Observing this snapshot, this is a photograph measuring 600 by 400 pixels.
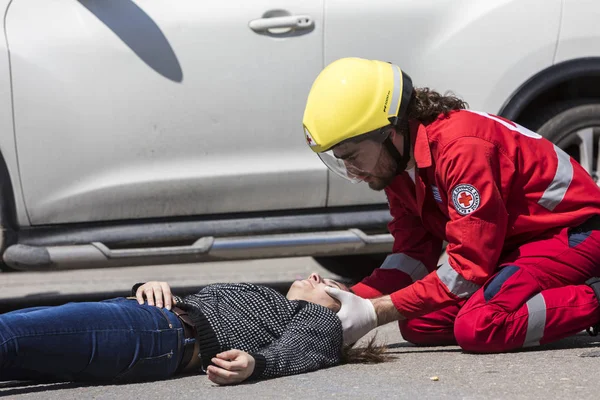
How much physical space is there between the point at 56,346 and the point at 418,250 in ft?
5.72

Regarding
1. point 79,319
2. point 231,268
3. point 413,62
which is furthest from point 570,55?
point 231,268

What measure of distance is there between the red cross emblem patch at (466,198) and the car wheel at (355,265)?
2.53 metres

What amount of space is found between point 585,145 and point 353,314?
80.4 inches

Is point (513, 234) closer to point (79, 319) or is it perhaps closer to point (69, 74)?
point (79, 319)

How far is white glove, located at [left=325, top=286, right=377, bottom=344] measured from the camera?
148 inches

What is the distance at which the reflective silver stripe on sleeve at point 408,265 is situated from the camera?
4383 mm

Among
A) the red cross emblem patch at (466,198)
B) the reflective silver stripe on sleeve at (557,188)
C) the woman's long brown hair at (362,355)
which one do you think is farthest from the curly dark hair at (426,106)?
the woman's long brown hair at (362,355)

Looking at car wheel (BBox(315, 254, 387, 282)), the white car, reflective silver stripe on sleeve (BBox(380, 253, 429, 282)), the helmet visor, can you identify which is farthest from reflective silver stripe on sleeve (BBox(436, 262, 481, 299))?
car wheel (BBox(315, 254, 387, 282))

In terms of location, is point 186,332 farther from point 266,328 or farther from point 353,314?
point 353,314

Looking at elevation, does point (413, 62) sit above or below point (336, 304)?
above

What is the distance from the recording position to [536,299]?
12.7 ft

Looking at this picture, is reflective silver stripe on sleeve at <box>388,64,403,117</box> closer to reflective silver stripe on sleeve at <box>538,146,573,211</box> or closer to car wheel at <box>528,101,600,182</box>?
reflective silver stripe on sleeve at <box>538,146,573,211</box>

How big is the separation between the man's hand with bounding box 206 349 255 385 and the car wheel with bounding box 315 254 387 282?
292 cm

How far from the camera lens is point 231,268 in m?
8.16
